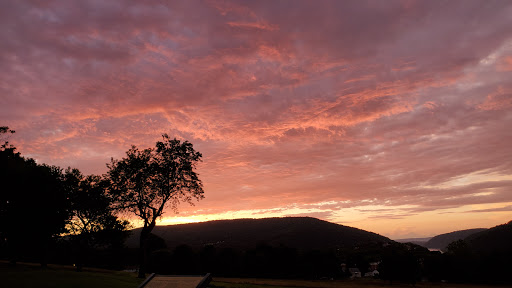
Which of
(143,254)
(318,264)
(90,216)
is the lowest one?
(318,264)

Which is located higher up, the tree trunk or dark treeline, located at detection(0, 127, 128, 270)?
dark treeline, located at detection(0, 127, 128, 270)

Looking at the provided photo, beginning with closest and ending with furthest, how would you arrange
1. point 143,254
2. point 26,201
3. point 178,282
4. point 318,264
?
1. point 178,282
2. point 143,254
3. point 26,201
4. point 318,264

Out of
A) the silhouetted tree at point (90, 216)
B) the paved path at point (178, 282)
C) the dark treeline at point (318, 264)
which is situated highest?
the silhouetted tree at point (90, 216)

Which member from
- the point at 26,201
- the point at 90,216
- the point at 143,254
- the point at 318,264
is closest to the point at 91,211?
the point at 90,216

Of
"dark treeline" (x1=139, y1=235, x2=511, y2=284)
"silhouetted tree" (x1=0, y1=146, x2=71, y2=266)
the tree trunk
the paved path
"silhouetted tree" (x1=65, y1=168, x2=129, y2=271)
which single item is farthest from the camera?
"dark treeline" (x1=139, y1=235, x2=511, y2=284)

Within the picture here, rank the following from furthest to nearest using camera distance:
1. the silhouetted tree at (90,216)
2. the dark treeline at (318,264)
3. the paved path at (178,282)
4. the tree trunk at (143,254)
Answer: the dark treeline at (318,264) < the silhouetted tree at (90,216) < the tree trunk at (143,254) < the paved path at (178,282)

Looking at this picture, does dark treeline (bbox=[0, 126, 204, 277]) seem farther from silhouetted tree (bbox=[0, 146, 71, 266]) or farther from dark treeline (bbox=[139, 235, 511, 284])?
dark treeline (bbox=[139, 235, 511, 284])

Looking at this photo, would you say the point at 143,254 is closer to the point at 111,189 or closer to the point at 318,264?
the point at 111,189

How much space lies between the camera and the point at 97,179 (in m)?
74.6

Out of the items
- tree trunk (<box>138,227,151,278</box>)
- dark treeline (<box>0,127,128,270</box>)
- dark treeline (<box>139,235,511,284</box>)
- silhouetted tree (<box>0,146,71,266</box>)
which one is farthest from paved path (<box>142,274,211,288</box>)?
dark treeline (<box>139,235,511,284</box>)

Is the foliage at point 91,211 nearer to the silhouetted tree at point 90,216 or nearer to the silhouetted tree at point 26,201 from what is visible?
the silhouetted tree at point 90,216

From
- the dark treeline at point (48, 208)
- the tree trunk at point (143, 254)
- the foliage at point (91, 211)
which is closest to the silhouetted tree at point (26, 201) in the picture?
the dark treeline at point (48, 208)

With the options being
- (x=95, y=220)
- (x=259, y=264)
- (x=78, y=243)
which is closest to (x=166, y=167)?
(x=95, y=220)

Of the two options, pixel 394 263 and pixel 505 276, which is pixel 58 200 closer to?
pixel 394 263
